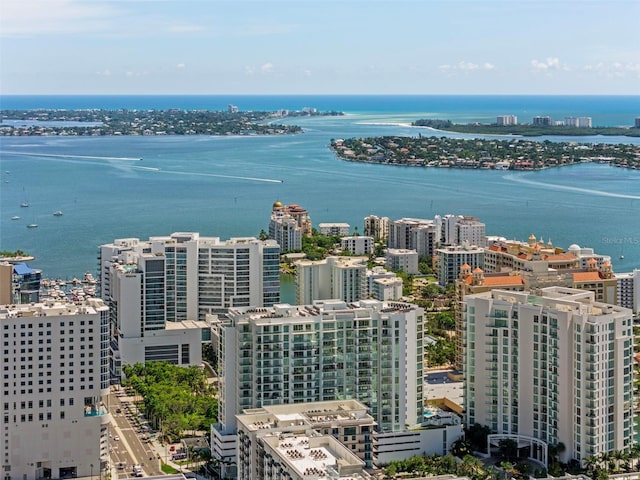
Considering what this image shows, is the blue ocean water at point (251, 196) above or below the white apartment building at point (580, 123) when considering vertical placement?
below

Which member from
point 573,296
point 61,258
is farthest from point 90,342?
point 61,258

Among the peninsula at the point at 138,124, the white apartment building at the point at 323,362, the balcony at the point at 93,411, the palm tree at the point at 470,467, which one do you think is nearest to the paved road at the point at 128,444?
the balcony at the point at 93,411

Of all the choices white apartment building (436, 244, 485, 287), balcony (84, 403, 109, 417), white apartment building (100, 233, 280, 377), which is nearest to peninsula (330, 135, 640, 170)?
white apartment building (436, 244, 485, 287)

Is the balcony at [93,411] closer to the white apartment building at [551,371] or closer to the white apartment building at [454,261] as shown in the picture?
the white apartment building at [551,371]

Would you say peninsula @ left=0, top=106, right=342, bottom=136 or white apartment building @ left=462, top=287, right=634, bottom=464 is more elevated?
peninsula @ left=0, top=106, right=342, bottom=136

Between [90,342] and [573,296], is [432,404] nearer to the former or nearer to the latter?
[573,296]

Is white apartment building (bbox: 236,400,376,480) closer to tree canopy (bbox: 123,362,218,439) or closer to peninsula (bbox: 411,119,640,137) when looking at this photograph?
tree canopy (bbox: 123,362,218,439)
